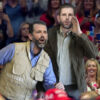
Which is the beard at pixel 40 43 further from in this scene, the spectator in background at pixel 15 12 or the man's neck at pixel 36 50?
the spectator in background at pixel 15 12

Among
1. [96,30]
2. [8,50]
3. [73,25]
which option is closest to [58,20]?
[73,25]

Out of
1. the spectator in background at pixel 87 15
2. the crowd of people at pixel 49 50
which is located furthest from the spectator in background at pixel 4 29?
the spectator in background at pixel 87 15

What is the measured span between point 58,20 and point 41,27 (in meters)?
0.28

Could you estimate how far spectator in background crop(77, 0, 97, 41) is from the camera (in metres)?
2.45

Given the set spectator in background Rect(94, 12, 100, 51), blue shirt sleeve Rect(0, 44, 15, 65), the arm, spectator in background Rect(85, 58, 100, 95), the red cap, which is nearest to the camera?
the red cap

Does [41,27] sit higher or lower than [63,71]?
higher

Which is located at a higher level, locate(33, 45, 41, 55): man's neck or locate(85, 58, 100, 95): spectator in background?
locate(33, 45, 41, 55): man's neck

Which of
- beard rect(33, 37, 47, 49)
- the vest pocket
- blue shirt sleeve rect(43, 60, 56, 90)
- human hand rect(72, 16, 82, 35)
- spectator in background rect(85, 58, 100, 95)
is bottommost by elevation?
spectator in background rect(85, 58, 100, 95)

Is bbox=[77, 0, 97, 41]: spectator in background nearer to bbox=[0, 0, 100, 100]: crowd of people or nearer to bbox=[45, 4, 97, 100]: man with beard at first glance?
bbox=[0, 0, 100, 100]: crowd of people

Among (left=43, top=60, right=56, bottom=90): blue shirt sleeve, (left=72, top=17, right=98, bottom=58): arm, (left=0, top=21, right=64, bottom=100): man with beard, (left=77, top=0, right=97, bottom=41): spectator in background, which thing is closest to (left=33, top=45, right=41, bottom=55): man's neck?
(left=0, top=21, right=64, bottom=100): man with beard

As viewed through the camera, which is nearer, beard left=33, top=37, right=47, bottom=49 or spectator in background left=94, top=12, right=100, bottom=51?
beard left=33, top=37, right=47, bottom=49

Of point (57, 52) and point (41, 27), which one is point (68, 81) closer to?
point (57, 52)

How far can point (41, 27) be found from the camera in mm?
2016

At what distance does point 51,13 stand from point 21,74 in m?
0.73
